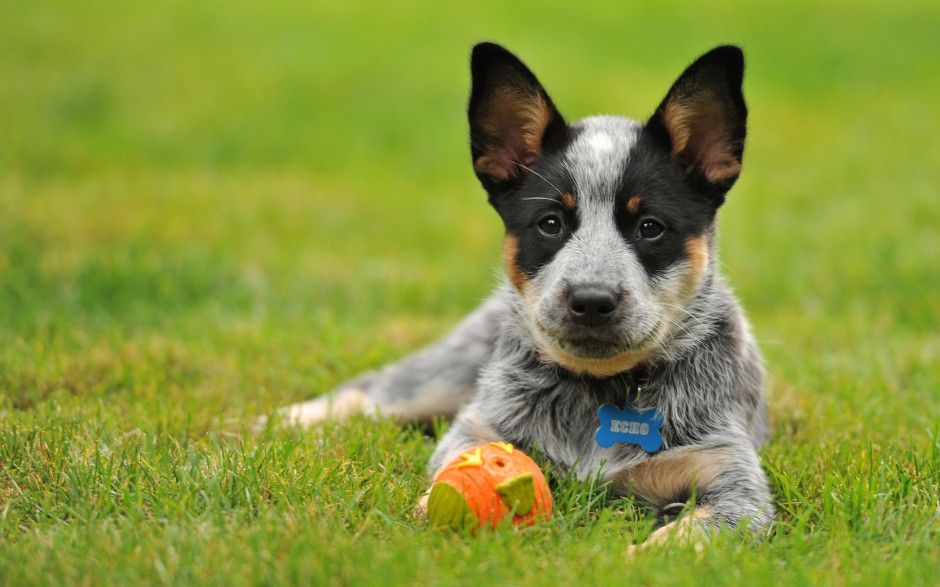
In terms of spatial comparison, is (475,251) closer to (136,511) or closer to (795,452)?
(795,452)

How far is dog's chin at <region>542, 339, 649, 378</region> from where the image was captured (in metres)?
3.95

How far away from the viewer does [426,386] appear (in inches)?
212

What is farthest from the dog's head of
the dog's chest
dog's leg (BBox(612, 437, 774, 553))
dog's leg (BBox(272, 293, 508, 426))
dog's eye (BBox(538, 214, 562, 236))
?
dog's leg (BBox(272, 293, 508, 426))

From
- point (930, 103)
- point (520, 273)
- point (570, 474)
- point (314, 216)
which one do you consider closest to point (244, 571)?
point (570, 474)

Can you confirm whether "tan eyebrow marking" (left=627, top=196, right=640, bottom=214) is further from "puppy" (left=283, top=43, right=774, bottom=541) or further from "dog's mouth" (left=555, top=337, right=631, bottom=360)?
"dog's mouth" (left=555, top=337, right=631, bottom=360)

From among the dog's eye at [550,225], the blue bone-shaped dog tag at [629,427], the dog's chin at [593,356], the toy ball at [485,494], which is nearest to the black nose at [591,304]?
the dog's chin at [593,356]

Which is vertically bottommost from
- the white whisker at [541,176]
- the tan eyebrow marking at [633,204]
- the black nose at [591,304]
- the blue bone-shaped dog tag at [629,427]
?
the blue bone-shaped dog tag at [629,427]

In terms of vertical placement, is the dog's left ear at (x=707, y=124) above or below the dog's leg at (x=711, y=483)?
above

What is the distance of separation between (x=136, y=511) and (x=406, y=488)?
1026 mm

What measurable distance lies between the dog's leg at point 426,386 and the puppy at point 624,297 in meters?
0.79

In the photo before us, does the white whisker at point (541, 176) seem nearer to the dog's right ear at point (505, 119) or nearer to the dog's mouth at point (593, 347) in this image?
the dog's right ear at point (505, 119)

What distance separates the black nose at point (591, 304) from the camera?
12.4ft

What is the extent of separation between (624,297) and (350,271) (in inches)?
192

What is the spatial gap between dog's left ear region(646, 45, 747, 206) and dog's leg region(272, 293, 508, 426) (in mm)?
1347
